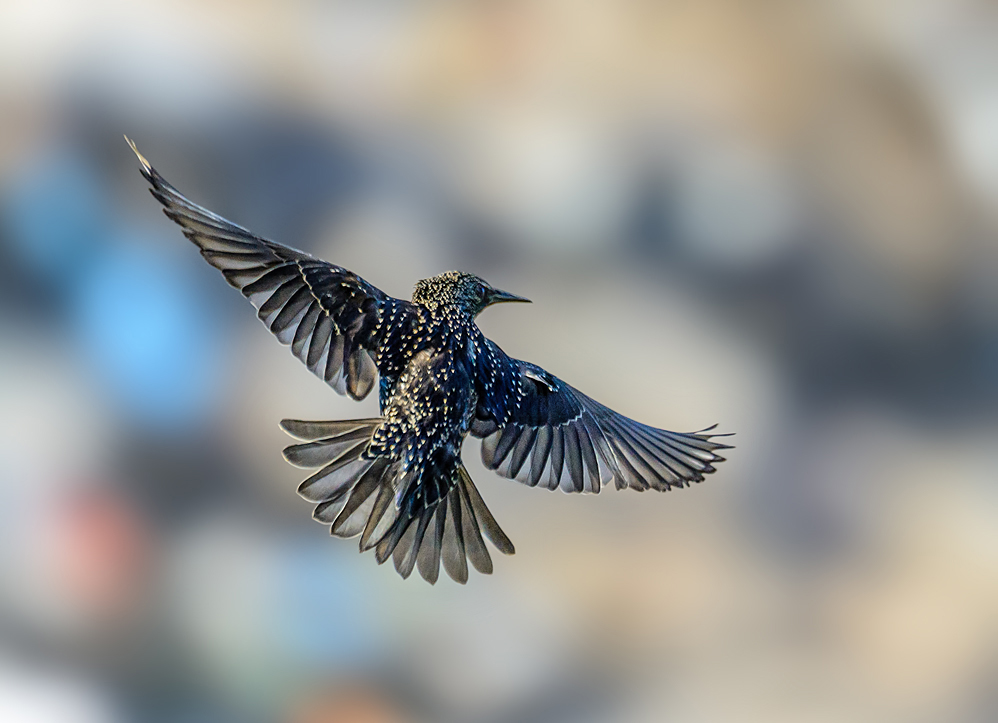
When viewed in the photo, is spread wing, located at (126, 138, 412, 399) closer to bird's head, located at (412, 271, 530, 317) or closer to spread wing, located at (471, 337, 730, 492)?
bird's head, located at (412, 271, 530, 317)

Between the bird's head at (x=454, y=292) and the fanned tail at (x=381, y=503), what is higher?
the bird's head at (x=454, y=292)

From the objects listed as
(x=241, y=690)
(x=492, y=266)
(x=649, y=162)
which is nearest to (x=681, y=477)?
(x=492, y=266)

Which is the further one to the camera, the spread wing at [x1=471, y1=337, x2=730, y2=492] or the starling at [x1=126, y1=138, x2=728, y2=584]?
the spread wing at [x1=471, y1=337, x2=730, y2=492]

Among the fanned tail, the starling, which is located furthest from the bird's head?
the fanned tail

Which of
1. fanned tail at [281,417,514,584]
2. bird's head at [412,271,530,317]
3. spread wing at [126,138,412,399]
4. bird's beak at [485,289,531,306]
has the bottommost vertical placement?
fanned tail at [281,417,514,584]

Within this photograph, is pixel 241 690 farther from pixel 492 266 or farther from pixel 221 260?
pixel 221 260

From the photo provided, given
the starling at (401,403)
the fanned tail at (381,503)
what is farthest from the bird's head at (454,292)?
the fanned tail at (381,503)

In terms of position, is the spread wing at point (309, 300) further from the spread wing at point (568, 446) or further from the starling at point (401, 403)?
the spread wing at point (568, 446)

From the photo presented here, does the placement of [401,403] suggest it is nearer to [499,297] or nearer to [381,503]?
[381,503]
